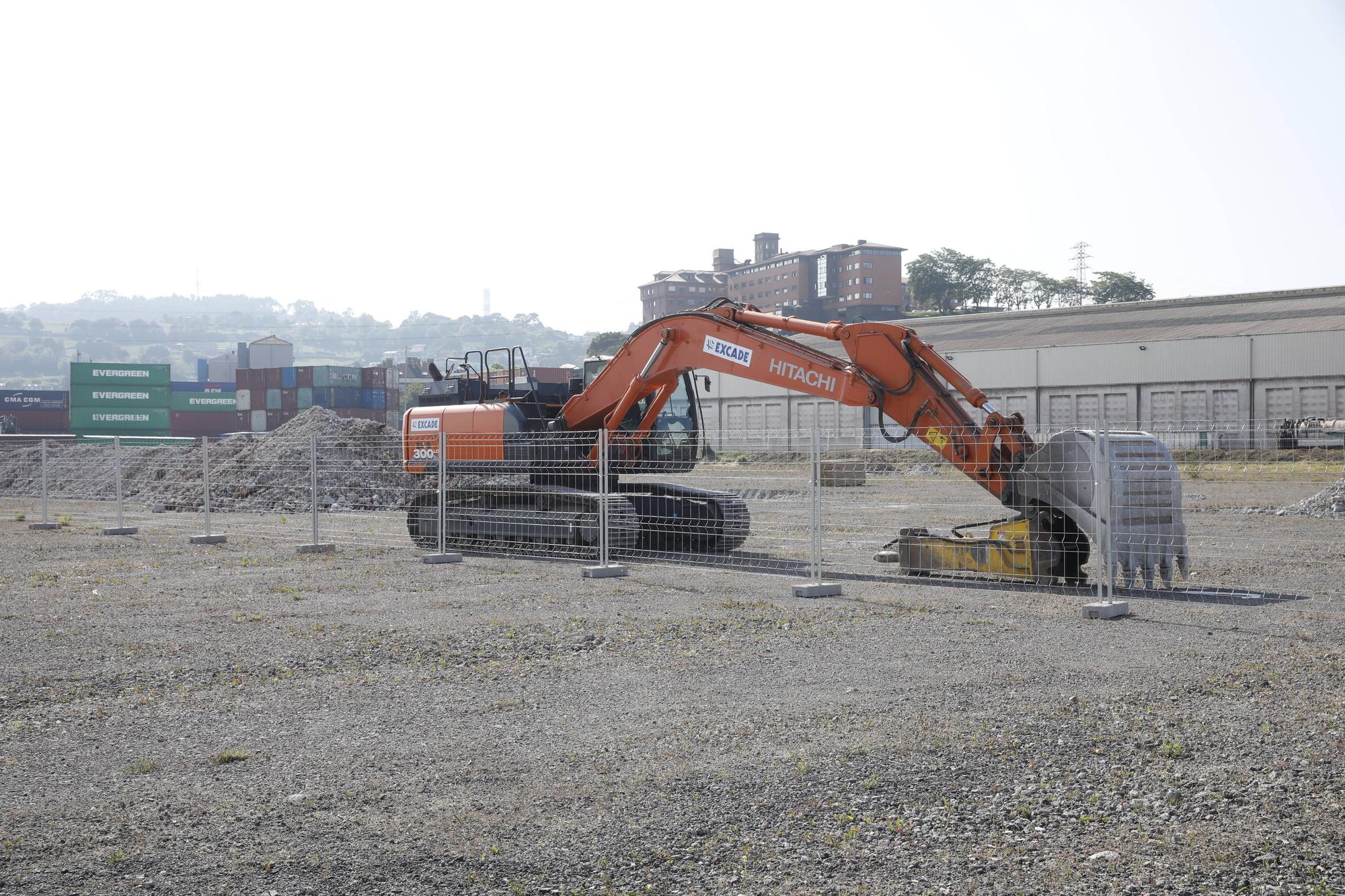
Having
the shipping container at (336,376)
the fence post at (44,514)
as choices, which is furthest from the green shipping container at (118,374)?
the fence post at (44,514)

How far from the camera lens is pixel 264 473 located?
1054 inches

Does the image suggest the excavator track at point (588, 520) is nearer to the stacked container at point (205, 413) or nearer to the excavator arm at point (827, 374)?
the excavator arm at point (827, 374)

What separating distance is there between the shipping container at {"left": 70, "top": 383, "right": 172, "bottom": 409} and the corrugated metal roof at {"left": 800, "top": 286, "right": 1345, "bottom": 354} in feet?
125

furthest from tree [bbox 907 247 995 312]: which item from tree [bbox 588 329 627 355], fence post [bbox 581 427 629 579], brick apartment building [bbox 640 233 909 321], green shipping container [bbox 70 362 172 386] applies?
fence post [bbox 581 427 629 579]

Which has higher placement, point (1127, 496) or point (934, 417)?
point (934, 417)

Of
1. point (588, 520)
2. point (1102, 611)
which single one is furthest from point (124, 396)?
point (1102, 611)

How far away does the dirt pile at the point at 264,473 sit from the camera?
83.3 ft

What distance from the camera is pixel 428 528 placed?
16.2 metres

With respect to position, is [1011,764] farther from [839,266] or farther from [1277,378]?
[839,266]

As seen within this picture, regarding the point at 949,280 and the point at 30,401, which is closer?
the point at 30,401

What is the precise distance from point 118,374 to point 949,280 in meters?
84.4

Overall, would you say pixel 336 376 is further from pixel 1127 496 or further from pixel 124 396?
pixel 1127 496

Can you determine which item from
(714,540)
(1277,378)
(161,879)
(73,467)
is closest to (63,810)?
(161,879)

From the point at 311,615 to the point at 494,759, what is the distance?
16.9ft
